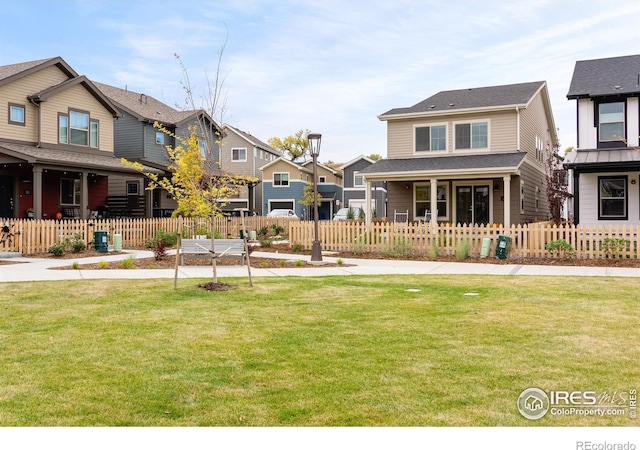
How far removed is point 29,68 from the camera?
23.9 meters

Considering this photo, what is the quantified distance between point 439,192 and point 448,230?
29.2 ft

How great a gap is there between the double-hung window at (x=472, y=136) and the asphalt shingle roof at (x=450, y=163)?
23.4 inches

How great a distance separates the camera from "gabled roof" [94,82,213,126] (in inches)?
1231

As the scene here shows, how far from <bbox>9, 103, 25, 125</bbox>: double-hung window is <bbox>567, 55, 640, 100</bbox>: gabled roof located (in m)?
23.5

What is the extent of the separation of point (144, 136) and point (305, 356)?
28.6 metres

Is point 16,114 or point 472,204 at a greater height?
point 16,114

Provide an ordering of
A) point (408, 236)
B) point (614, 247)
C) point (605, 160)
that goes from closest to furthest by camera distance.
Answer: point (614, 247) → point (408, 236) → point (605, 160)

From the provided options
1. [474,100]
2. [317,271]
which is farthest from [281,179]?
[317,271]

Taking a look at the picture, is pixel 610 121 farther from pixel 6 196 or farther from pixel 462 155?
pixel 6 196

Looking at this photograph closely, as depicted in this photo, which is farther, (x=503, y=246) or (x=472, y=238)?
(x=472, y=238)

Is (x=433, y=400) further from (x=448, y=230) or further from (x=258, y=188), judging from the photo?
(x=258, y=188)

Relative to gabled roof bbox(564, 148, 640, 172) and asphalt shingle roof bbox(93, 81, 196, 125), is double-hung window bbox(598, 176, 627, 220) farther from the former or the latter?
asphalt shingle roof bbox(93, 81, 196, 125)

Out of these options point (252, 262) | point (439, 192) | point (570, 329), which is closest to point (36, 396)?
point (570, 329)

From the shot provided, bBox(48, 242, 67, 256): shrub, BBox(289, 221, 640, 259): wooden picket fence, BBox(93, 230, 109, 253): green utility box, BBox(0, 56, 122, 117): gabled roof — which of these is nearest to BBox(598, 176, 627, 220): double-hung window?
BBox(289, 221, 640, 259): wooden picket fence
